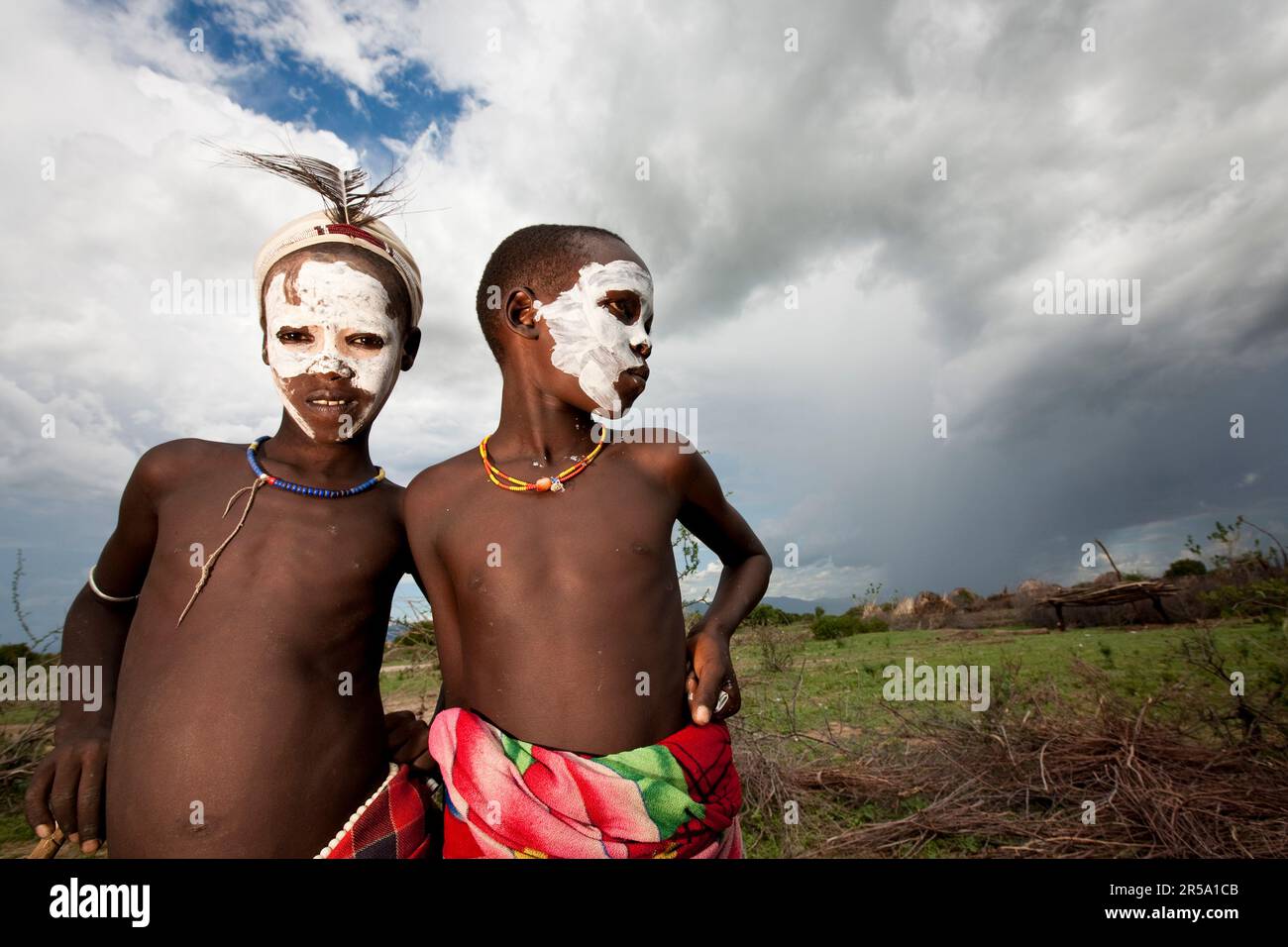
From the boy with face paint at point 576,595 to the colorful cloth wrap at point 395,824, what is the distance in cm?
20

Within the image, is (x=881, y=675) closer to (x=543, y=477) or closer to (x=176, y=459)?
(x=543, y=477)

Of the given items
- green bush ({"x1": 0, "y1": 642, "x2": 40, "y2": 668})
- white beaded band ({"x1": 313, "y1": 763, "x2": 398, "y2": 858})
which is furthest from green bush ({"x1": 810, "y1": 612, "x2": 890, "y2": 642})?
white beaded band ({"x1": 313, "y1": 763, "x2": 398, "y2": 858})

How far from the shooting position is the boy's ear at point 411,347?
244 centimetres

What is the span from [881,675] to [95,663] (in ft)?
28.4

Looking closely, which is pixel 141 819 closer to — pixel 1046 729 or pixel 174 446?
pixel 174 446

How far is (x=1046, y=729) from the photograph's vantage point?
15.9 feet

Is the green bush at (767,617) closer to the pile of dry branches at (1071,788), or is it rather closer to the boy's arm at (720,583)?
the pile of dry branches at (1071,788)

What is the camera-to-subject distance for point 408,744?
2139mm

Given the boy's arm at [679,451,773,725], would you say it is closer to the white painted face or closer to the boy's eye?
the boy's eye

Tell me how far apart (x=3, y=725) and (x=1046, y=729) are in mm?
9724

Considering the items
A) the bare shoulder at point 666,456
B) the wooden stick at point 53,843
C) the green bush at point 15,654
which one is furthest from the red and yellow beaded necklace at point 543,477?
the green bush at point 15,654

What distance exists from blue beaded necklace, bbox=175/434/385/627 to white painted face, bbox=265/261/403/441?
0.54ft
